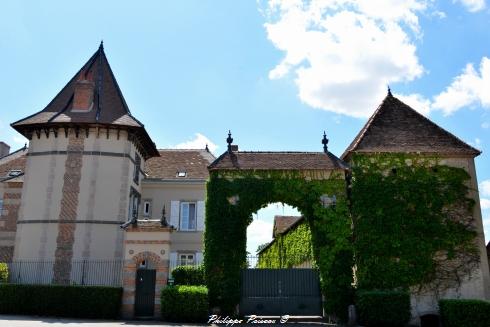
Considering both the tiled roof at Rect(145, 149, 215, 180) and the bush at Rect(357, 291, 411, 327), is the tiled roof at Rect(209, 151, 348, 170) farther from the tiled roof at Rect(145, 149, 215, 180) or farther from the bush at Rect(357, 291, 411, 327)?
the tiled roof at Rect(145, 149, 215, 180)

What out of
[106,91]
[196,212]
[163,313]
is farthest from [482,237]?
[106,91]

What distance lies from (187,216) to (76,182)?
21.8 feet

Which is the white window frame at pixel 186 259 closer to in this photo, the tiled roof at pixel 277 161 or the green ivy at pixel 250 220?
the green ivy at pixel 250 220

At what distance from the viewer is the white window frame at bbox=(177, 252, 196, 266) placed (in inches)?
912

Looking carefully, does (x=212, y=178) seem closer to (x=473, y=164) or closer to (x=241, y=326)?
(x=241, y=326)

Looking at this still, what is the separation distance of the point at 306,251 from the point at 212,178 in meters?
7.30

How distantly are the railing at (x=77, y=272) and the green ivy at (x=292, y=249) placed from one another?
681 cm

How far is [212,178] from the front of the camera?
16.8 metres

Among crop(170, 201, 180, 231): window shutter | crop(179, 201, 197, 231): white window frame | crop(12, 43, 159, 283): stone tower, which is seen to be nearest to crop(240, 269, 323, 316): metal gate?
crop(12, 43, 159, 283): stone tower

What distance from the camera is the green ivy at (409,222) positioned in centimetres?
1562

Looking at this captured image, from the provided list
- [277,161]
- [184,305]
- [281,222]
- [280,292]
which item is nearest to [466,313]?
[280,292]

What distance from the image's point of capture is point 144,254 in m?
15.5

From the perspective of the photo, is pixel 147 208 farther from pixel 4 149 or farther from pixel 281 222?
pixel 281 222

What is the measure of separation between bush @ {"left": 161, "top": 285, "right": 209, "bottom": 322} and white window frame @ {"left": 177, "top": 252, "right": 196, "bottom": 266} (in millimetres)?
8266
